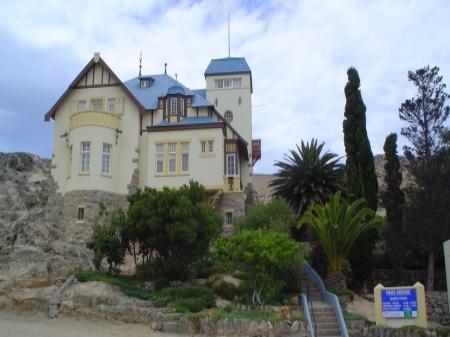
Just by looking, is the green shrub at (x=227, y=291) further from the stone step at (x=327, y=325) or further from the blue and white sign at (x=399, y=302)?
the blue and white sign at (x=399, y=302)

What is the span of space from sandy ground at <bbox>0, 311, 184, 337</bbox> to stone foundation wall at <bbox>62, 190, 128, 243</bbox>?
11.6m

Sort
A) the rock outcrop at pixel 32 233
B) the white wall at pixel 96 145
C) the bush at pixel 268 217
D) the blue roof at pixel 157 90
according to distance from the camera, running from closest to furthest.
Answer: the rock outcrop at pixel 32 233 → the bush at pixel 268 217 → the white wall at pixel 96 145 → the blue roof at pixel 157 90

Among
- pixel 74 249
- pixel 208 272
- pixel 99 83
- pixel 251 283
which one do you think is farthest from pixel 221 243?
pixel 99 83

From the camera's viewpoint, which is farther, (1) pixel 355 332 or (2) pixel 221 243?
(2) pixel 221 243

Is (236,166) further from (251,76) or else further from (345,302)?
(345,302)

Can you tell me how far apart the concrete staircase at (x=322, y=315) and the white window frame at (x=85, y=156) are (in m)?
17.0

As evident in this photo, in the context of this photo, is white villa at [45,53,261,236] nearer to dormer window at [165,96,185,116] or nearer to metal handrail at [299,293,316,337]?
dormer window at [165,96,185,116]

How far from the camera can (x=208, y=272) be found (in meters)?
27.9

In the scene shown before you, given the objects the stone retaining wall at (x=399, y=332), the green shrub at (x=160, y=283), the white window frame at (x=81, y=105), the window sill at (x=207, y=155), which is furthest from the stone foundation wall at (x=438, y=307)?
the white window frame at (x=81, y=105)

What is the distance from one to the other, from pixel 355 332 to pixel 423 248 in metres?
9.63

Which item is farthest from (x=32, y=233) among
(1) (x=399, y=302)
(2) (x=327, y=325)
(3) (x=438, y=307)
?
(3) (x=438, y=307)

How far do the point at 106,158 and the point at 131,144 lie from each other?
2.13m

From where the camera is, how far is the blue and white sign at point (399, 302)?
2123cm

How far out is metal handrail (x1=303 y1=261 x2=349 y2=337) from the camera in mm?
21625
